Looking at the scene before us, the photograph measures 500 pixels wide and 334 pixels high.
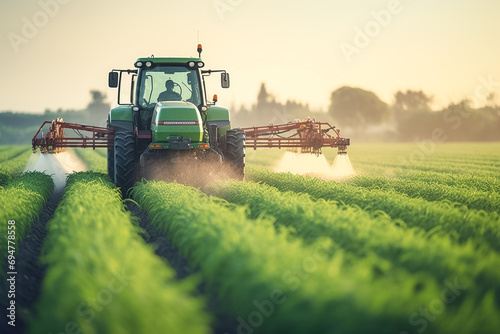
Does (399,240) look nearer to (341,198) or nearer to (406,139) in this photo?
(341,198)

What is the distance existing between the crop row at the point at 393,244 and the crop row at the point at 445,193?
3423 millimetres

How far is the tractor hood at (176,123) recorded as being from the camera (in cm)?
1212

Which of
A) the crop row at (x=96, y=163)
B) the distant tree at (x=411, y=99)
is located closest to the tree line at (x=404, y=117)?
the distant tree at (x=411, y=99)

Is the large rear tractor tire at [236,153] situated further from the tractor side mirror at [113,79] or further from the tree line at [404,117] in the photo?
the tree line at [404,117]

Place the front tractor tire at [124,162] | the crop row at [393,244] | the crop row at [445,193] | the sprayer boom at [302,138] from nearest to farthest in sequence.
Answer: the crop row at [393,244], the crop row at [445,193], the front tractor tire at [124,162], the sprayer boom at [302,138]

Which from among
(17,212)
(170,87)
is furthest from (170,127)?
(17,212)

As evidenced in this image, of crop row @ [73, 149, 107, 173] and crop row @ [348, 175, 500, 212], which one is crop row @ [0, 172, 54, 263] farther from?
crop row @ [73, 149, 107, 173]

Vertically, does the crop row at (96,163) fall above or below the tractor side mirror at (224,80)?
below

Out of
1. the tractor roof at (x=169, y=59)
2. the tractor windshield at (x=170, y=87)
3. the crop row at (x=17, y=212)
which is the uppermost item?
the tractor roof at (x=169, y=59)

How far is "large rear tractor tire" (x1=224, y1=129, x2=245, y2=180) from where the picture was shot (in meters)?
13.6

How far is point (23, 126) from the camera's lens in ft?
291

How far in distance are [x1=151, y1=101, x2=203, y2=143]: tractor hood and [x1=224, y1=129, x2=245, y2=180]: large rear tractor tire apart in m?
1.37

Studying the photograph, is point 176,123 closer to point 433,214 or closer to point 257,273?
point 433,214

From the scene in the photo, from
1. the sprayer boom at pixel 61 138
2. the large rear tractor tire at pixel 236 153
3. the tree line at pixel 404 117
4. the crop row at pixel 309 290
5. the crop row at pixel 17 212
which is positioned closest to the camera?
the crop row at pixel 309 290
